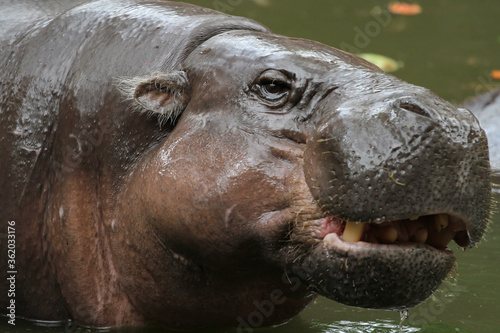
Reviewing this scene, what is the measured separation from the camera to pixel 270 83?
450cm

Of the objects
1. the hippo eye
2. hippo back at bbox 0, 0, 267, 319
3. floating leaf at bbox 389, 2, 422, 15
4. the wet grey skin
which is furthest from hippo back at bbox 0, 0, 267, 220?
floating leaf at bbox 389, 2, 422, 15

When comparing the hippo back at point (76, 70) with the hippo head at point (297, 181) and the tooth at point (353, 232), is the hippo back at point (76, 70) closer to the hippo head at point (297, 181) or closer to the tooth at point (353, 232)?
the hippo head at point (297, 181)

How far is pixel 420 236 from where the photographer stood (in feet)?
13.7

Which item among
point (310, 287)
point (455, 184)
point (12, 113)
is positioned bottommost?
point (310, 287)

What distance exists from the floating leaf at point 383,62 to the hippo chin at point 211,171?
21.8ft

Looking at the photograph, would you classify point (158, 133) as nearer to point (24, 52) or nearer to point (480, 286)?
point (24, 52)

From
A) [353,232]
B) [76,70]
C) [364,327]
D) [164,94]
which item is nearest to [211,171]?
[164,94]

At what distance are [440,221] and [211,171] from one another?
1159 millimetres

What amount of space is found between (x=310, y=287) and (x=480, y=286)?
2.31m

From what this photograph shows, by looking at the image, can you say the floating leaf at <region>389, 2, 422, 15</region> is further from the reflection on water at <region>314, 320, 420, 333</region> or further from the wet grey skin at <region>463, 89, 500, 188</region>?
the reflection on water at <region>314, 320, 420, 333</region>

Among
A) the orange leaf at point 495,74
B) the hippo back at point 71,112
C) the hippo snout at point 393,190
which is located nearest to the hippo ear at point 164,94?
the hippo back at point 71,112

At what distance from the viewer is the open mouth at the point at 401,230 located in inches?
164

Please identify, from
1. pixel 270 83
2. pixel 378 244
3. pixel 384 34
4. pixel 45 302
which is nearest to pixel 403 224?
pixel 378 244

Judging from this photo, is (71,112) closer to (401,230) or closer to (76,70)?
(76,70)
